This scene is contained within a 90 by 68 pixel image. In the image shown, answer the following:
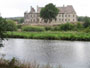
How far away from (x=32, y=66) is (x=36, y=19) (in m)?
99.6

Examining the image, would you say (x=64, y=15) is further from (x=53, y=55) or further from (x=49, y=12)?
(x=53, y=55)

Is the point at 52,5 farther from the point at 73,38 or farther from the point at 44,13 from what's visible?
the point at 73,38

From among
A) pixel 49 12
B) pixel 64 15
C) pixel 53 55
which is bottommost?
pixel 53 55

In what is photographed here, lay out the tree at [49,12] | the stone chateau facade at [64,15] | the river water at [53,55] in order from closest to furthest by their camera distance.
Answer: the river water at [53,55], the tree at [49,12], the stone chateau facade at [64,15]

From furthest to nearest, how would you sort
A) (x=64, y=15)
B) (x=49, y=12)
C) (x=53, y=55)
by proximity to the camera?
(x=64, y=15) → (x=49, y=12) → (x=53, y=55)

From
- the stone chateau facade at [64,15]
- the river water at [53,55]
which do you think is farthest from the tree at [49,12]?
the river water at [53,55]

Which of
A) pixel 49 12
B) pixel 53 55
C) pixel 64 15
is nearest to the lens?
pixel 53 55

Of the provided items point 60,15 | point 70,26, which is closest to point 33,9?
point 60,15

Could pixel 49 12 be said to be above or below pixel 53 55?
above

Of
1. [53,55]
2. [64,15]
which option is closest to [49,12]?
[64,15]

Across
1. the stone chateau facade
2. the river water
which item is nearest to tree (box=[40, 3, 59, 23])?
the stone chateau facade

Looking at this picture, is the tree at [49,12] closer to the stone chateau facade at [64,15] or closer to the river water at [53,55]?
the stone chateau facade at [64,15]

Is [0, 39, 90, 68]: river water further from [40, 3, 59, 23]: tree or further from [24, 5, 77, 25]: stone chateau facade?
[24, 5, 77, 25]: stone chateau facade

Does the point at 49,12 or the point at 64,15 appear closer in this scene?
the point at 49,12
